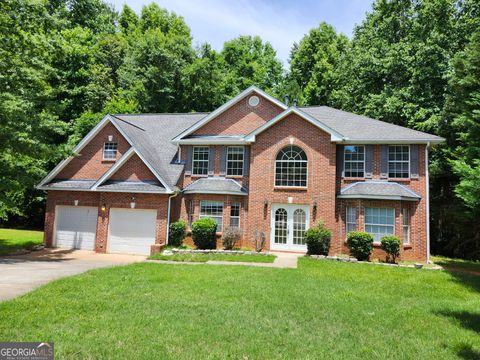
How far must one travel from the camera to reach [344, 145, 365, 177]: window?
17906 millimetres

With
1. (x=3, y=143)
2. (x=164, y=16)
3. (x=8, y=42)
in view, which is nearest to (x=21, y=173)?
(x=3, y=143)

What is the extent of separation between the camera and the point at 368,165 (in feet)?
58.2

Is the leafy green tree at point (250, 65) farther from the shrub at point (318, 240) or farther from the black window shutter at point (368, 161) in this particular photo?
the shrub at point (318, 240)

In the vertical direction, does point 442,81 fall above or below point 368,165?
above

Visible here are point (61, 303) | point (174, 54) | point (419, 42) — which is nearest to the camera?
point (61, 303)

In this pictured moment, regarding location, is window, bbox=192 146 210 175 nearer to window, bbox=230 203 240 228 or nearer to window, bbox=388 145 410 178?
window, bbox=230 203 240 228

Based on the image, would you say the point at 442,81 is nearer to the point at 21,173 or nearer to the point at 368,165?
the point at 368,165

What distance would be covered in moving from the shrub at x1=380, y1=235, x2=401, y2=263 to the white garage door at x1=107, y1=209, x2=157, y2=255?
443 inches

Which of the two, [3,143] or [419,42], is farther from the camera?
[419,42]

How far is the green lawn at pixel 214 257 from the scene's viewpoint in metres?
14.8

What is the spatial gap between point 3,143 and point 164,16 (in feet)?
130

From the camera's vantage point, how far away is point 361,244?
52.0 feet

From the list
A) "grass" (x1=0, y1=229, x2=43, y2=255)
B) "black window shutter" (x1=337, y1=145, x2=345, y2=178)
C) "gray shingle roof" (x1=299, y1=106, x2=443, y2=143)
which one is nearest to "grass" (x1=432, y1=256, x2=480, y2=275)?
"gray shingle roof" (x1=299, y1=106, x2=443, y2=143)

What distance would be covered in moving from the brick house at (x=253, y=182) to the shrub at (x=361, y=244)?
1.03 m
